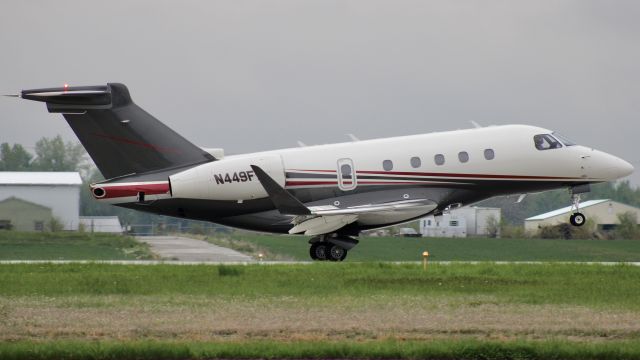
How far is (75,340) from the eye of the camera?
17172 millimetres

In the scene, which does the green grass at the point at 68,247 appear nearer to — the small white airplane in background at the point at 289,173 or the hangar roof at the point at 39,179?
the small white airplane in background at the point at 289,173

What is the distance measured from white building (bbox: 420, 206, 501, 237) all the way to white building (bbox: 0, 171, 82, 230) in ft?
78.2

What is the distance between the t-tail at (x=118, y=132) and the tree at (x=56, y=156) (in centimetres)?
8179

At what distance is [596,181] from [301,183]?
9714mm

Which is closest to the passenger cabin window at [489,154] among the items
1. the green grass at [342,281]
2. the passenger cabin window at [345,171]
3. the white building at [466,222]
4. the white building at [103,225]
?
the passenger cabin window at [345,171]

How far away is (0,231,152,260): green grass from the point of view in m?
46.5

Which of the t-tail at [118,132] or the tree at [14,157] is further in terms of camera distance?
the tree at [14,157]

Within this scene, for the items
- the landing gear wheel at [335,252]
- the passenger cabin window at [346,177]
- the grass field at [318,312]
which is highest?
the passenger cabin window at [346,177]

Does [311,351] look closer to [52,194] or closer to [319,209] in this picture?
[319,209]

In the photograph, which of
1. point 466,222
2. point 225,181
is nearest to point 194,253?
point 225,181

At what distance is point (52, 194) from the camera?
256ft

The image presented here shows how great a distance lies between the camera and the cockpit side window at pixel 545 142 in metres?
36.0

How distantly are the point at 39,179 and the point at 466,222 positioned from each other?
30.6 meters

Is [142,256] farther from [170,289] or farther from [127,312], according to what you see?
[127,312]
